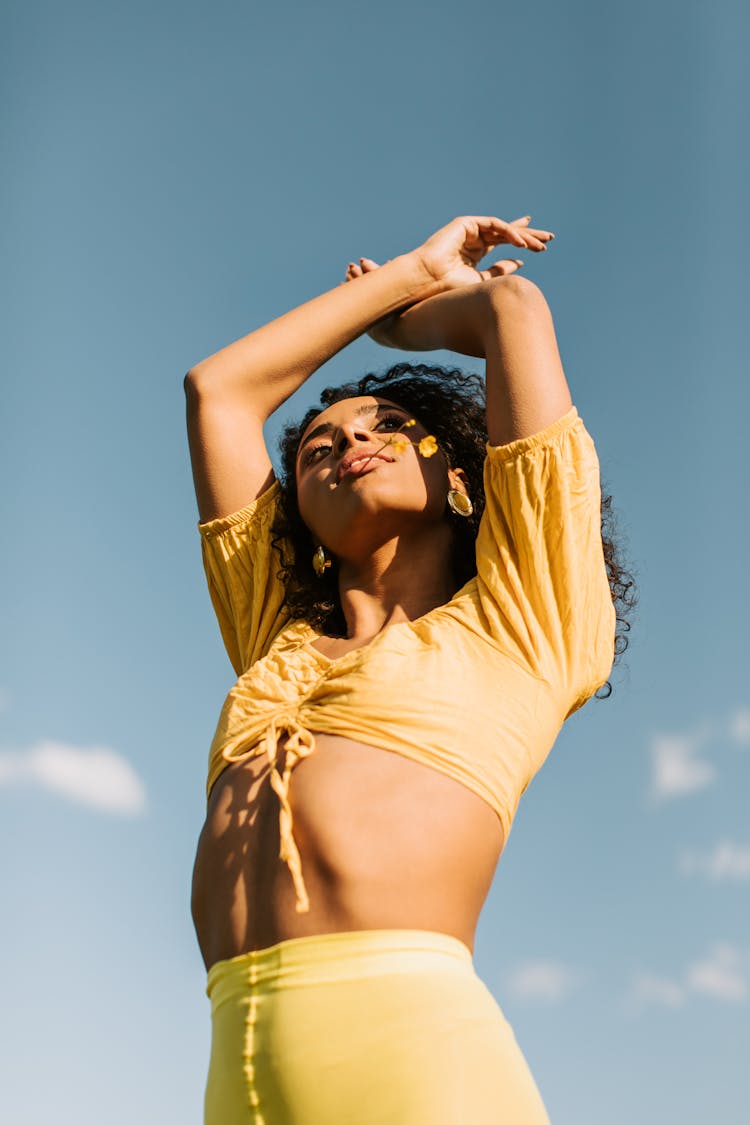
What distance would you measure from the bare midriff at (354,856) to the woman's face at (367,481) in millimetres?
754

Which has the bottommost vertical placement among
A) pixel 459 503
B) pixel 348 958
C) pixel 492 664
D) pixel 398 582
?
pixel 348 958

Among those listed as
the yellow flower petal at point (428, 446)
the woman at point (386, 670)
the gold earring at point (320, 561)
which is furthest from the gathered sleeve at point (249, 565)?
the yellow flower petal at point (428, 446)

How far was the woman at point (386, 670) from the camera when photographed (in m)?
2.17

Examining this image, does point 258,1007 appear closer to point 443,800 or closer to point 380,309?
point 443,800

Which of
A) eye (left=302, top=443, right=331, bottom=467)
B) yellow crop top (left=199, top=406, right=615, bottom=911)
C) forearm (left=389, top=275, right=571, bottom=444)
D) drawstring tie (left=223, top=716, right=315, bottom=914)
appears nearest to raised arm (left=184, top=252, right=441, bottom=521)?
eye (left=302, top=443, right=331, bottom=467)

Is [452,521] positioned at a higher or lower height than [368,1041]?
higher

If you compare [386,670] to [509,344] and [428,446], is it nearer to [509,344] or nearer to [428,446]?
[428,446]

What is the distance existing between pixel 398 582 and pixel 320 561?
0.31 m

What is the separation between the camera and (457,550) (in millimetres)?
3248

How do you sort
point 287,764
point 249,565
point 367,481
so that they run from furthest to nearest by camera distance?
point 249,565 < point 367,481 < point 287,764

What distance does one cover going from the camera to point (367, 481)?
3.06 meters

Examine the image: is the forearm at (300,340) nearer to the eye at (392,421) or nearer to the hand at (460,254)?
the hand at (460,254)

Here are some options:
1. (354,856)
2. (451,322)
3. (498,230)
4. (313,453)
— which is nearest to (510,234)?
(498,230)

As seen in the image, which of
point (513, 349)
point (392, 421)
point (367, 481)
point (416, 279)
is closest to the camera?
point (513, 349)
